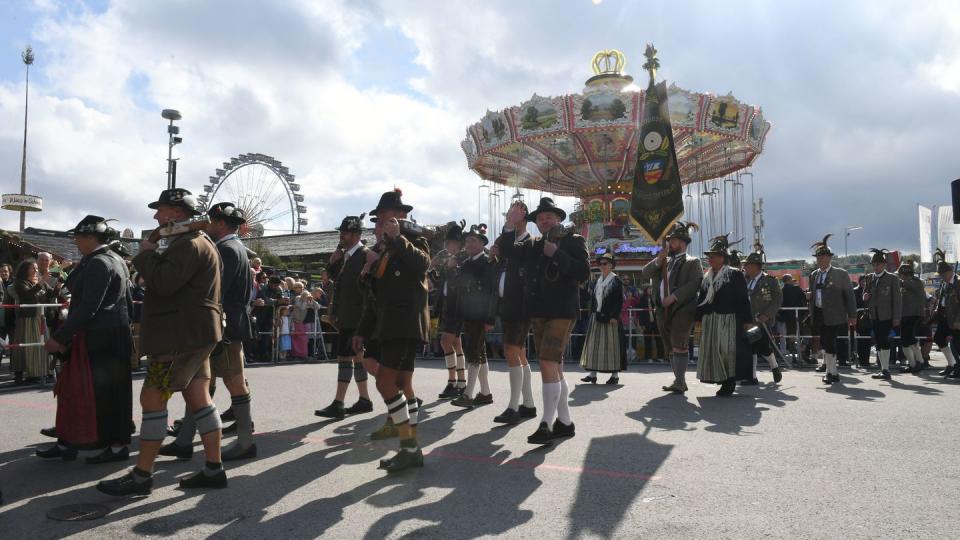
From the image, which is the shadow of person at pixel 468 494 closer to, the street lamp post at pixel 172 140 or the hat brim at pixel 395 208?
the hat brim at pixel 395 208

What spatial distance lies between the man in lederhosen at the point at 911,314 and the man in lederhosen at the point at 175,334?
430 inches

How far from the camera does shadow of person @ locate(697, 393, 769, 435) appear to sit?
5.77 metres

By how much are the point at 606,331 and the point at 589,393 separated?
4.30 feet

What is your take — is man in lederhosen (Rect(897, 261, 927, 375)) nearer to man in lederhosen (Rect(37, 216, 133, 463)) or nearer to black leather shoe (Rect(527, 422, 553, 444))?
black leather shoe (Rect(527, 422, 553, 444))

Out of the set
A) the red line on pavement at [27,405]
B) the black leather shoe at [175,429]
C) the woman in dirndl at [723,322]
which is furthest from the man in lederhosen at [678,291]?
the red line on pavement at [27,405]

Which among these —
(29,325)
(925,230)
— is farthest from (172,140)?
(925,230)

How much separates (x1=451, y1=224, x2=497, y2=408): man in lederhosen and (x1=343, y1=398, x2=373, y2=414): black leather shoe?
3.09 feet

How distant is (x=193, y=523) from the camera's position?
10.8ft

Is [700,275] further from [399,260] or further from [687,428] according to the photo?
[399,260]

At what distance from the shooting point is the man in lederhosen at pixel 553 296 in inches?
205

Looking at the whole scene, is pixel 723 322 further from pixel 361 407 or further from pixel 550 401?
pixel 361 407

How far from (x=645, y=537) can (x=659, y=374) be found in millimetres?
8009

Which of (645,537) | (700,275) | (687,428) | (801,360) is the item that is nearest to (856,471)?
(687,428)

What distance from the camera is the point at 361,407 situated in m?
6.75
